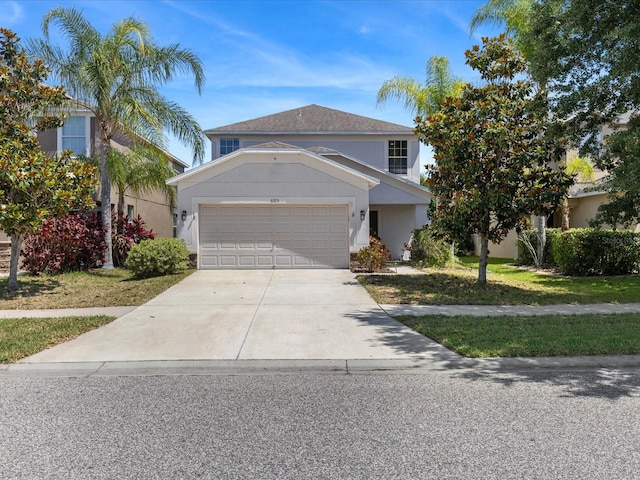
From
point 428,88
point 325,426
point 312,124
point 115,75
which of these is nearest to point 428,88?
point 428,88

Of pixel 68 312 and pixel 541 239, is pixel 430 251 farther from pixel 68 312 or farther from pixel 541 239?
pixel 68 312

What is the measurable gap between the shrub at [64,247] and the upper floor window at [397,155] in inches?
535

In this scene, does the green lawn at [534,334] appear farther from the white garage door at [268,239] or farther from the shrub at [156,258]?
the shrub at [156,258]

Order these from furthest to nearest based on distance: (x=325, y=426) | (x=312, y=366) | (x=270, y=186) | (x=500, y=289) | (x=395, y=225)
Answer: (x=395, y=225), (x=270, y=186), (x=500, y=289), (x=312, y=366), (x=325, y=426)

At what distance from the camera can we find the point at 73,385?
5551 mm

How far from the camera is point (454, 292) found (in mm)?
12047

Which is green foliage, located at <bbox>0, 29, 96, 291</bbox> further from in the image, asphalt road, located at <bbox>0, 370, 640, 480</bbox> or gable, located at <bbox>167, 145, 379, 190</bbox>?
asphalt road, located at <bbox>0, 370, 640, 480</bbox>

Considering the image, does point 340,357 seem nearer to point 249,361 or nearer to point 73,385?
point 249,361

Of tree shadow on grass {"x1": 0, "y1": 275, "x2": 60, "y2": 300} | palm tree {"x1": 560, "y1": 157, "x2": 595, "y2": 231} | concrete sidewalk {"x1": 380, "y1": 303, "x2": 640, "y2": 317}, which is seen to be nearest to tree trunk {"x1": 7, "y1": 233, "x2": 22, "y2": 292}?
tree shadow on grass {"x1": 0, "y1": 275, "x2": 60, "y2": 300}

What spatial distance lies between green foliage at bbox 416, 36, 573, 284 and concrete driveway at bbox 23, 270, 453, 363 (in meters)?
3.67

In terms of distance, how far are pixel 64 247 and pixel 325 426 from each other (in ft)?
45.9

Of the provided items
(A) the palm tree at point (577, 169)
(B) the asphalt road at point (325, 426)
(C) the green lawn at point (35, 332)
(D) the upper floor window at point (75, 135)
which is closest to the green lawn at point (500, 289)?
(A) the palm tree at point (577, 169)

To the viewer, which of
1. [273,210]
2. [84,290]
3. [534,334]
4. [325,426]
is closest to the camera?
[325,426]

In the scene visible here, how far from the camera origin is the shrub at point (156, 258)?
14.3 metres
